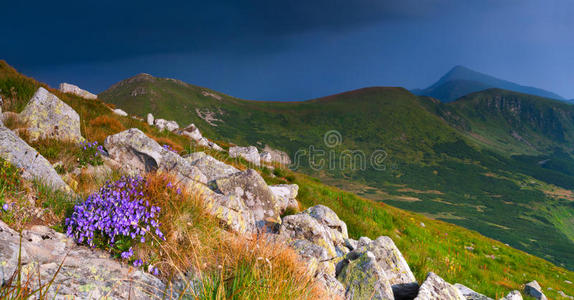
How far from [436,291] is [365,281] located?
4.51ft

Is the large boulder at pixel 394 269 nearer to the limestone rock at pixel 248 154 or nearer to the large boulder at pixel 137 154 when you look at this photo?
the large boulder at pixel 137 154

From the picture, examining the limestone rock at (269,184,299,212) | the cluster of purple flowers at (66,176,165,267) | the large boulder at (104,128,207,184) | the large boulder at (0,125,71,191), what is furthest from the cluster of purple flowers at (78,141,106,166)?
the limestone rock at (269,184,299,212)

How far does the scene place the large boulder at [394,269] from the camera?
5.43 metres

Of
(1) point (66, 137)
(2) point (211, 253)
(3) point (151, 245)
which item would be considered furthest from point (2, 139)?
(2) point (211, 253)

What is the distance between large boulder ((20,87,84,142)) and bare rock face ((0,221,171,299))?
200 inches

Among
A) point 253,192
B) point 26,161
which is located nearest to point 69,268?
point 26,161

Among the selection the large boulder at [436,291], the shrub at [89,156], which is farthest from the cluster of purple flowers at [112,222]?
the large boulder at [436,291]

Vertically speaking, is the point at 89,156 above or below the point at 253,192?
above

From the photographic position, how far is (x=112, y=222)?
3.68 m

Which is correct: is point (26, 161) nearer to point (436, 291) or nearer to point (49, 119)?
point (49, 119)

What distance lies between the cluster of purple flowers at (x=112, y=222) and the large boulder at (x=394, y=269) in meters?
4.03

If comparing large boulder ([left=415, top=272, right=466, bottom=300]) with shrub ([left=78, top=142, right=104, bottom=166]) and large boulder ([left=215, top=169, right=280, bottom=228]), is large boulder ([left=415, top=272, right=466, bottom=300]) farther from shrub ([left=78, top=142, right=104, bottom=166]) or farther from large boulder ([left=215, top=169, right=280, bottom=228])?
shrub ([left=78, top=142, right=104, bottom=166])

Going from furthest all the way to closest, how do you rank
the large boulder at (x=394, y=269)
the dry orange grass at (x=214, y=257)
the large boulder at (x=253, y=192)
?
the large boulder at (x=253, y=192) < the large boulder at (x=394, y=269) < the dry orange grass at (x=214, y=257)

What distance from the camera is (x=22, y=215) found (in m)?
3.63
